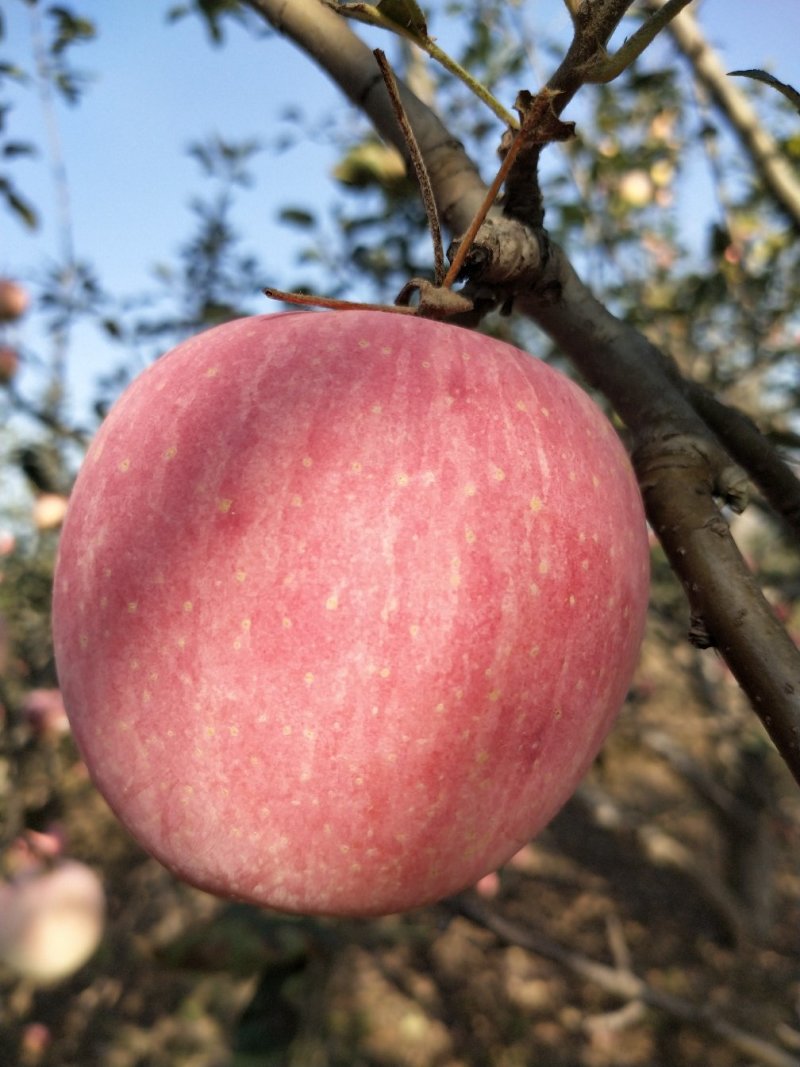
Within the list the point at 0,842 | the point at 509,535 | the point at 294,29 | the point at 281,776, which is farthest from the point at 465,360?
the point at 0,842

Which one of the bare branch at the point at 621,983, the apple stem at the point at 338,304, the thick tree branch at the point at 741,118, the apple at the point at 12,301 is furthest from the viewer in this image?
the apple at the point at 12,301

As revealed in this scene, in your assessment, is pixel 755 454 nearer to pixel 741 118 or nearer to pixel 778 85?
pixel 778 85

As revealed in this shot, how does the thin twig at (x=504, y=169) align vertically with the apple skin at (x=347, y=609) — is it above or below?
above

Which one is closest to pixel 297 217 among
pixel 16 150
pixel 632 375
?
pixel 16 150

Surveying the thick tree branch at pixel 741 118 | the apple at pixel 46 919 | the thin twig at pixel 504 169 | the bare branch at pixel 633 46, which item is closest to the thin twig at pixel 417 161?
the thin twig at pixel 504 169

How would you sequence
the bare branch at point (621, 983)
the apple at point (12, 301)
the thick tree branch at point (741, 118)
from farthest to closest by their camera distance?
the apple at point (12, 301) → the bare branch at point (621, 983) → the thick tree branch at point (741, 118)

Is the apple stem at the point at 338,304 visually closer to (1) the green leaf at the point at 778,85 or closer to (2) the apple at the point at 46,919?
(1) the green leaf at the point at 778,85

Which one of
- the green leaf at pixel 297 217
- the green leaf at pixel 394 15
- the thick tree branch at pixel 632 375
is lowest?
the green leaf at pixel 297 217
